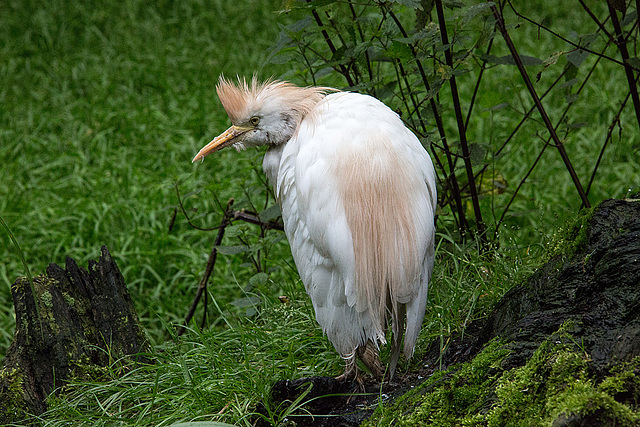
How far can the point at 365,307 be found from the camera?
2145 millimetres

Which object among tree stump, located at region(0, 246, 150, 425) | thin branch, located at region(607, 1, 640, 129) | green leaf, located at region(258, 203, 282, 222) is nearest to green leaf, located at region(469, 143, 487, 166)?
thin branch, located at region(607, 1, 640, 129)

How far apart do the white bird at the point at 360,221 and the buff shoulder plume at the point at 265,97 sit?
0.10 meters

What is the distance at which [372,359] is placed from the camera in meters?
2.42

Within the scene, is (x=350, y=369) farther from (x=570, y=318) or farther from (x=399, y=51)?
(x=399, y=51)

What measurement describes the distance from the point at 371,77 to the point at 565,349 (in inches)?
66.5

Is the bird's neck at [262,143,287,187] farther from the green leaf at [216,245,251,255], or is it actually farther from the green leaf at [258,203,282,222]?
the green leaf at [216,245,251,255]

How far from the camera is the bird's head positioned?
2.54 meters

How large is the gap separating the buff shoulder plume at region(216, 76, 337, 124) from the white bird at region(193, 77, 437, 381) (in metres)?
0.10

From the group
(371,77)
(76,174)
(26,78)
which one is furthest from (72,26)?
(371,77)

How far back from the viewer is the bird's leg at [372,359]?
238cm

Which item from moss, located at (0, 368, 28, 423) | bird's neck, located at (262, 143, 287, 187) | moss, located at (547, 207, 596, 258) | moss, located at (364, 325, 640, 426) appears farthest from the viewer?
bird's neck, located at (262, 143, 287, 187)

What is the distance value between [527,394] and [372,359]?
828 mm

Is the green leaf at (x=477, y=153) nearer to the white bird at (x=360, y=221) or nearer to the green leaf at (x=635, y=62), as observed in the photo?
the white bird at (x=360, y=221)

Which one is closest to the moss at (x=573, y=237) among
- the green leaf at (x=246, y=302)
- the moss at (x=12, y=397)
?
the green leaf at (x=246, y=302)
